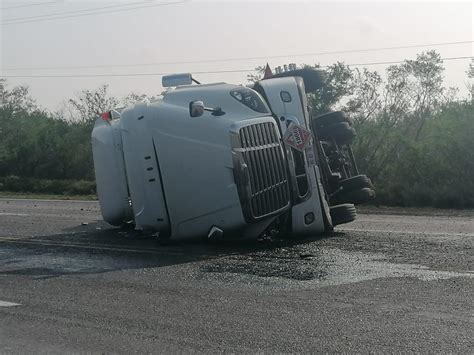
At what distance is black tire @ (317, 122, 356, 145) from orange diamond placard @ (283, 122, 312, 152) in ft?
2.75

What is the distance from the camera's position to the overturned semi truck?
9969 mm

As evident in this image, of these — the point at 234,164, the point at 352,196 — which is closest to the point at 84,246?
the point at 234,164

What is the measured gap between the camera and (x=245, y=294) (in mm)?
7438

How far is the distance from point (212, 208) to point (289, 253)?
1.14m

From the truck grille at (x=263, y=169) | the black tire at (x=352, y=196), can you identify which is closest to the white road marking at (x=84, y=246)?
the truck grille at (x=263, y=169)

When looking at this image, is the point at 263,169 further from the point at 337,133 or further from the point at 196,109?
the point at 337,133

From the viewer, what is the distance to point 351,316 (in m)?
6.34

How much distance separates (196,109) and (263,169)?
1.13m

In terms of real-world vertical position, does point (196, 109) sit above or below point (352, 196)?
above

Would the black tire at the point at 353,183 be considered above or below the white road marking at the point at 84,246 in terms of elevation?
above

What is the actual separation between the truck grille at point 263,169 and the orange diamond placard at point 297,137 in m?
0.25

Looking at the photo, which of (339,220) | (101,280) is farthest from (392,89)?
(101,280)

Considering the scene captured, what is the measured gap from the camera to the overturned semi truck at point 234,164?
9.97 metres

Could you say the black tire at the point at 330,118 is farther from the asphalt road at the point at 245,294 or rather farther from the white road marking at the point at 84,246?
the white road marking at the point at 84,246
